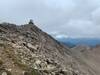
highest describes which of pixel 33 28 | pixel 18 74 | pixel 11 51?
pixel 33 28

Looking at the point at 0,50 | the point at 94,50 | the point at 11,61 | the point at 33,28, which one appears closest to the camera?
the point at 11,61

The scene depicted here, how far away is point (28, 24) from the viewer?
3531 inches

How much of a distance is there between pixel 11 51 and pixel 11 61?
2927 millimetres

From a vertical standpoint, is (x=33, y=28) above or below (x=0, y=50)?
above

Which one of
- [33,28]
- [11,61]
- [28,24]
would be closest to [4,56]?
[11,61]

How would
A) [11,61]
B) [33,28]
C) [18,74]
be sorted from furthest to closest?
[33,28]
[11,61]
[18,74]

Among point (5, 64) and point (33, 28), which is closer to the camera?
point (5, 64)

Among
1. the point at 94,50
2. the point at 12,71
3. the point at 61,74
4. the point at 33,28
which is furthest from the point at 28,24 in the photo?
the point at 94,50

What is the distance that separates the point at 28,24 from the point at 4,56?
56330 millimetres

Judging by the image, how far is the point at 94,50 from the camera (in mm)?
159500

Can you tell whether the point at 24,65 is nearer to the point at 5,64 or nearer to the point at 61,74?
the point at 5,64

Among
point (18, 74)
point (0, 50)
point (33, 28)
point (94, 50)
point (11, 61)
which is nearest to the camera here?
point (18, 74)

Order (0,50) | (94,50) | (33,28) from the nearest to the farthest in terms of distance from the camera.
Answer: (0,50) < (33,28) < (94,50)

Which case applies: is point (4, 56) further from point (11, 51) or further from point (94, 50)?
point (94, 50)
